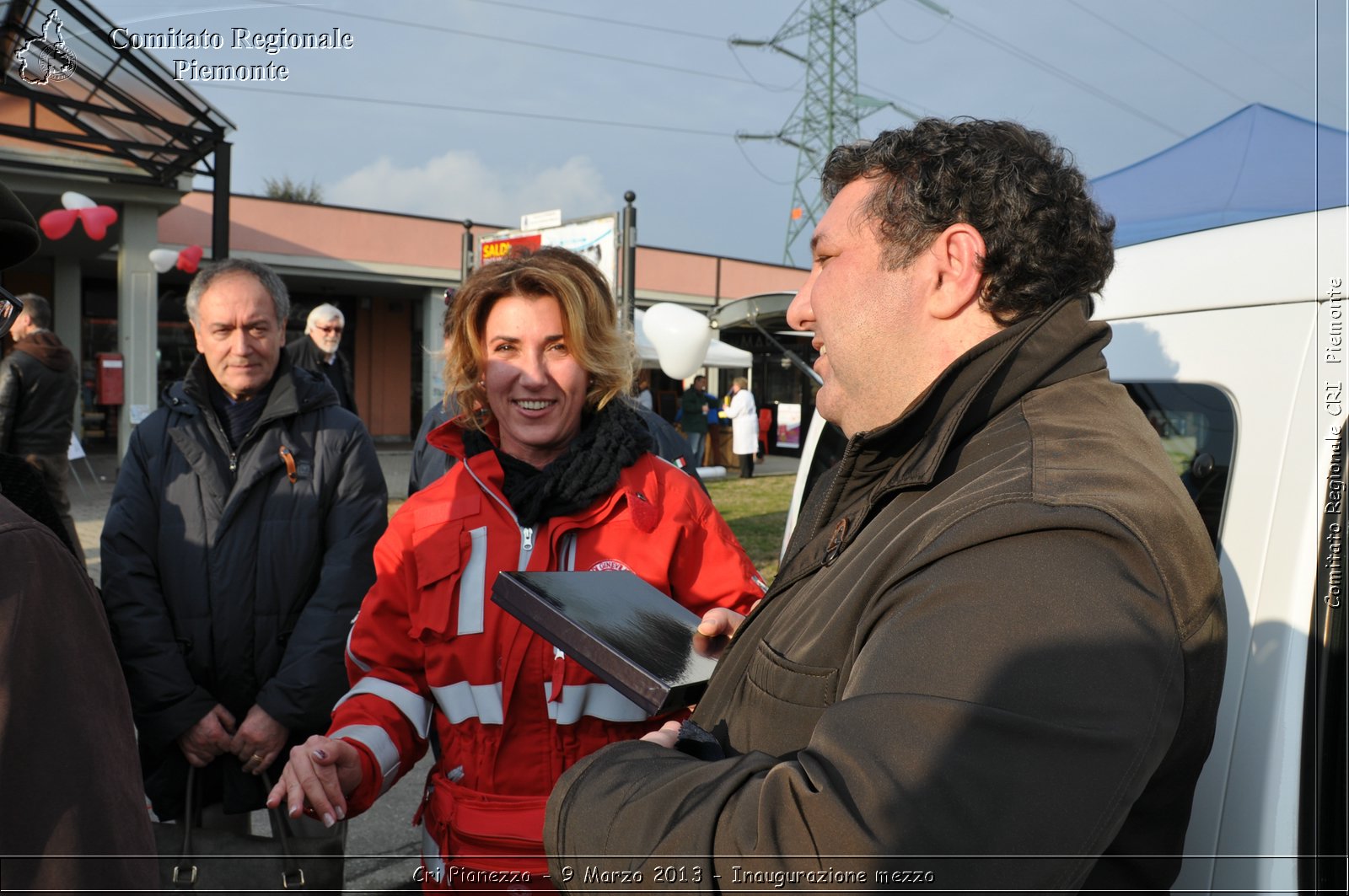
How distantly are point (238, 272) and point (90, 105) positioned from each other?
471 centimetres

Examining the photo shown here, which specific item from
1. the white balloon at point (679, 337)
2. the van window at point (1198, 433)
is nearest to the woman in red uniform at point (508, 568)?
the van window at point (1198, 433)

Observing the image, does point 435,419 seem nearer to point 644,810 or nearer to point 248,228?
point 644,810

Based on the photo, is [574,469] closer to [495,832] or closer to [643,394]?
[495,832]

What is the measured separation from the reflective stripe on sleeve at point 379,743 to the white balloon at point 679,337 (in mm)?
9345

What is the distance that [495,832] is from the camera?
1.78 m

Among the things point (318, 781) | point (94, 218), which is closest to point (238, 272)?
point (318, 781)

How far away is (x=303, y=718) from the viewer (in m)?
2.70

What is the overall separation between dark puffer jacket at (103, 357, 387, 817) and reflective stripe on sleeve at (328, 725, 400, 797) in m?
1.03

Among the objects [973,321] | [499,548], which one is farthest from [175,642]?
[973,321]

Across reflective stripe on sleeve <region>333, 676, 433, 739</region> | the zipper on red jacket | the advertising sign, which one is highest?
the advertising sign

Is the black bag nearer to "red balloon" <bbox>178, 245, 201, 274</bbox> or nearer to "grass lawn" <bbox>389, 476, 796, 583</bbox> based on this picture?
"grass lawn" <bbox>389, 476, 796, 583</bbox>

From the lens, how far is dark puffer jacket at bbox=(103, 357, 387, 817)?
2660 mm

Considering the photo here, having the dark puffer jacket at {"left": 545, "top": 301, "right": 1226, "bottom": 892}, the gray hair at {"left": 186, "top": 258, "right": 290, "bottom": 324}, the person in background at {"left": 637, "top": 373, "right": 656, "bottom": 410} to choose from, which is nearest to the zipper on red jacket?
the person in background at {"left": 637, "top": 373, "right": 656, "bottom": 410}

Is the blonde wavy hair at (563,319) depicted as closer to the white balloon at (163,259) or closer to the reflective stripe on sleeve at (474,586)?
the reflective stripe on sleeve at (474,586)
